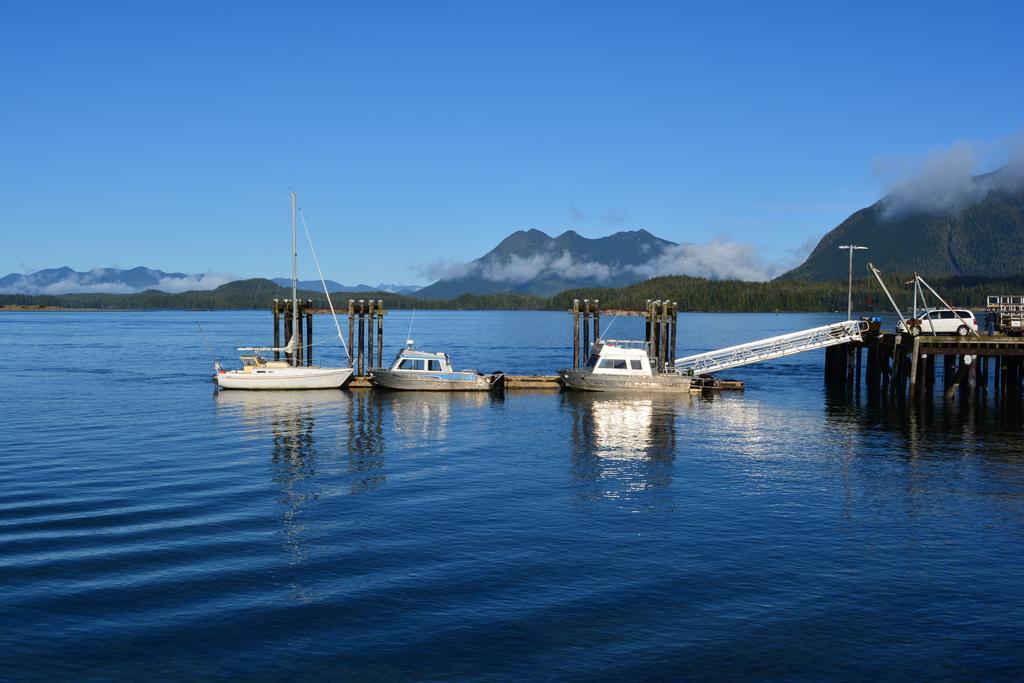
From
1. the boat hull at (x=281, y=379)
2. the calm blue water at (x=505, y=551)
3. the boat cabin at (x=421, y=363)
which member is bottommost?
the calm blue water at (x=505, y=551)

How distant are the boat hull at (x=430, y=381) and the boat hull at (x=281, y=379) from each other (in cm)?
281

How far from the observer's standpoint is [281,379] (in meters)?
59.5

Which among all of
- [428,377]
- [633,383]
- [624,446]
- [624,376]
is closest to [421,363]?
[428,377]

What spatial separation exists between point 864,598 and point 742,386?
152ft

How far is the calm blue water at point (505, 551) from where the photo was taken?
55.2ft

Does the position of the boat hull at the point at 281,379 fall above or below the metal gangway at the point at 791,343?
below

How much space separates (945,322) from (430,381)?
118 ft

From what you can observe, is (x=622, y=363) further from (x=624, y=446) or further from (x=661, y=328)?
(x=624, y=446)

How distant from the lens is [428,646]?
671 inches

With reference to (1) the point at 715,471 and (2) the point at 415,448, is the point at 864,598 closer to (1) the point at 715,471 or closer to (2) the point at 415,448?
(1) the point at 715,471

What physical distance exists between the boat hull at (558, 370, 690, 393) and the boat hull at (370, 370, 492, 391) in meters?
6.88

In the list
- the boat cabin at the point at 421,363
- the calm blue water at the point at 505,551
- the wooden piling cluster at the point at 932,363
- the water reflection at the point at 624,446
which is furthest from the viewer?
the boat cabin at the point at 421,363

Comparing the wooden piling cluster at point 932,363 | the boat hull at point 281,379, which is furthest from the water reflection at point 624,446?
the boat hull at point 281,379

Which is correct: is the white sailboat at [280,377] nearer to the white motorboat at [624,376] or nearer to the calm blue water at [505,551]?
the calm blue water at [505,551]
